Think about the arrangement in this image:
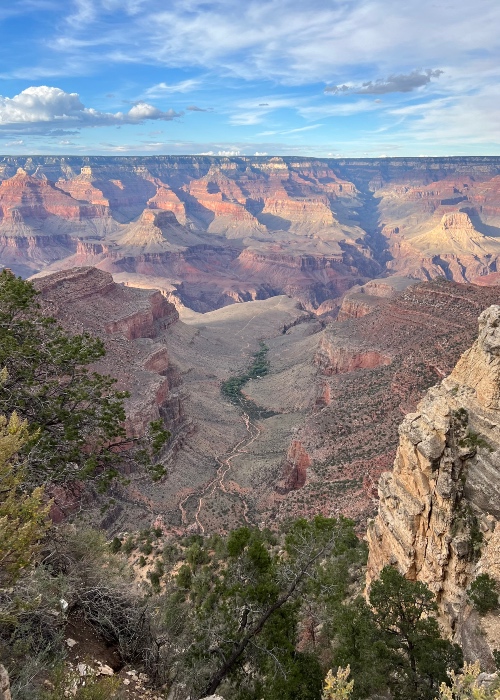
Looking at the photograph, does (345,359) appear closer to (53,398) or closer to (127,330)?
(127,330)

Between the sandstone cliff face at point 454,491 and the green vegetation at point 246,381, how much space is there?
5400cm

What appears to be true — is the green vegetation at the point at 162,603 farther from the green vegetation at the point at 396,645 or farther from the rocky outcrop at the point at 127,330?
the rocky outcrop at the point at 127,330

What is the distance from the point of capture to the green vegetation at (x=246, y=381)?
72.1 meters

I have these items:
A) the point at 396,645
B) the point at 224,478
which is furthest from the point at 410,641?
the point at 224,478

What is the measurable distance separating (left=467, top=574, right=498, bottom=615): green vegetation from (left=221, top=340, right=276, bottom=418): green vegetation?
5780cm

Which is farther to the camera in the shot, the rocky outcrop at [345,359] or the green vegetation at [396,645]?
the rocky outcrop at [345,359]

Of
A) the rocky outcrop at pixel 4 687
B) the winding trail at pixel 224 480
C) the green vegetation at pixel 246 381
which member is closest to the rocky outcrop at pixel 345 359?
the green vegetation at pixel 246 381

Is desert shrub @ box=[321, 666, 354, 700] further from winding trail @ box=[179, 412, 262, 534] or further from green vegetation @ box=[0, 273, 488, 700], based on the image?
winding trail @ box=[179, 412, 262, 534]

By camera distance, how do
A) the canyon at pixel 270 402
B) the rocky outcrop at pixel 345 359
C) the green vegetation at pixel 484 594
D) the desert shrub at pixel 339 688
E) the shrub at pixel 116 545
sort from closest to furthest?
the desert shrub at pixel 339 688, the green vegetation at pixel 484 594, the shrub at pixel 116 545, the canyon at pixel 270 402, the rocky outcrop at pixel 345 359

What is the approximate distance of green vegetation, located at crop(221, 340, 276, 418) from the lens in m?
72.1

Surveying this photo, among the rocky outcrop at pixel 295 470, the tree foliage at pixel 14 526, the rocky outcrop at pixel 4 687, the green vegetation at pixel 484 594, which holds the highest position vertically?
the tree foliage at pixel 14 526

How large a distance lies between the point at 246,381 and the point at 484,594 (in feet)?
243

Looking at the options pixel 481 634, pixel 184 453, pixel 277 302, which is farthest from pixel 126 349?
pixel 277 302

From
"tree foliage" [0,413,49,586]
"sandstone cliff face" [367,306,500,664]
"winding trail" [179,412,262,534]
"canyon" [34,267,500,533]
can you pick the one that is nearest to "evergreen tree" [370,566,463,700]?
"sandstone cliff face" [367,306,500,664]
